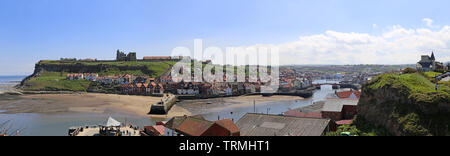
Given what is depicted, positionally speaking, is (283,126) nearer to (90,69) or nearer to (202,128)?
(202,128)

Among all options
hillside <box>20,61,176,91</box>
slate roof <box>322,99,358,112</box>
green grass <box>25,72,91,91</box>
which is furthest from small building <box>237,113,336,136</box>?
hillside <box>20,61,176,91</box>

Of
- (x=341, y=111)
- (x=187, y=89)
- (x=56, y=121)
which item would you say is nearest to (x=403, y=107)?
(x=341, y=111)

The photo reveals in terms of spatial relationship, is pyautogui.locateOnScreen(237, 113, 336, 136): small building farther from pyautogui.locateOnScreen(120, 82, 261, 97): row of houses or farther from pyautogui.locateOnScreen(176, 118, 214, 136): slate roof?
pyautogui.locateOnScreen(120, 82, 261, 97): row of houses

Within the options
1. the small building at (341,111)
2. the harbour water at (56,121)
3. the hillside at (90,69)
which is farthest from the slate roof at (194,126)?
the hillside at (90,69)
